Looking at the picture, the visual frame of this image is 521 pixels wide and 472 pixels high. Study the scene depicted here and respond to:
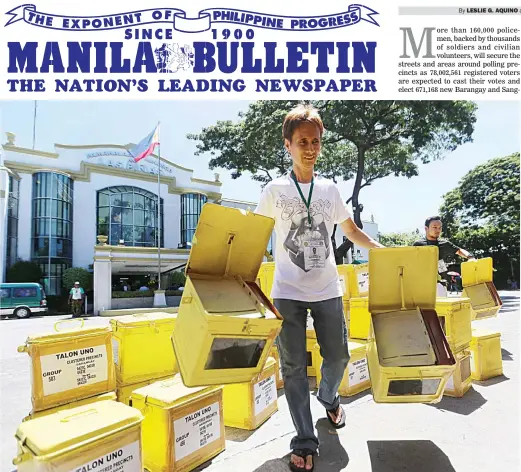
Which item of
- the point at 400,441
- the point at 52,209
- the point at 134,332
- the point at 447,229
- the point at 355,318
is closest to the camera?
the point at 400,441

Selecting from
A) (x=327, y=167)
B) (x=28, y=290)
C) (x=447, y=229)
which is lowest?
(x=28, y=290)

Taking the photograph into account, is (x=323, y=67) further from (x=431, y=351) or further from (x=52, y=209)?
(x=52, y=209)

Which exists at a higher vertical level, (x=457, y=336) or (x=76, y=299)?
(x=457, y=336)

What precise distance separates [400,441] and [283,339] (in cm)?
94

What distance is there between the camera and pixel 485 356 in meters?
3.43

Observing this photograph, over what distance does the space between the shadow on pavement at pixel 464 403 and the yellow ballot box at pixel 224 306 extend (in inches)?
68.9

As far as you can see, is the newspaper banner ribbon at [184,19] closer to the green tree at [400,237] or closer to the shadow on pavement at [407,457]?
the shadow on pavement at [407,457]

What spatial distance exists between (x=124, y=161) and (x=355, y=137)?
1580cm

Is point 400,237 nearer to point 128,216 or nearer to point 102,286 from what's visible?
point 128,216

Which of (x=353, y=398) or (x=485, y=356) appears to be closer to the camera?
(x=353, y=398)

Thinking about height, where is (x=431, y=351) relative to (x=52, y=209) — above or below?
below

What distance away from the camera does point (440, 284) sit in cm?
402

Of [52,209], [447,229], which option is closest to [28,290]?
[52,209]

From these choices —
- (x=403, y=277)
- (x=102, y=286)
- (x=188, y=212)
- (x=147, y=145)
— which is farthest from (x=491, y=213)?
(x=403, y=277)
